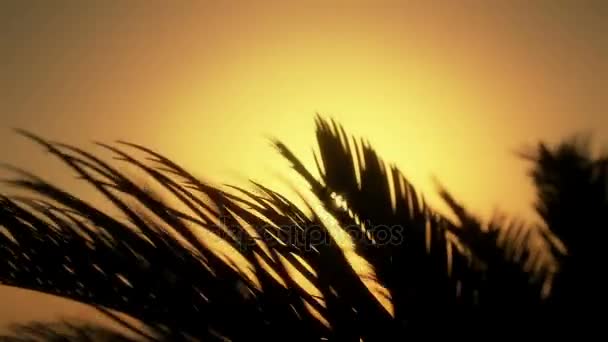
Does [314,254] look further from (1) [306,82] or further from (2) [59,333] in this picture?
(2) [59,333]

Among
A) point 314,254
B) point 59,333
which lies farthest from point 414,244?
point 59,333

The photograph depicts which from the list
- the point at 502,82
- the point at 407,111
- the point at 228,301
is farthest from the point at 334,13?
the point at 228,301

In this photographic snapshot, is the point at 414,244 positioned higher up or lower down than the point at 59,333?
lower down

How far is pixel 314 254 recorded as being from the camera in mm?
881

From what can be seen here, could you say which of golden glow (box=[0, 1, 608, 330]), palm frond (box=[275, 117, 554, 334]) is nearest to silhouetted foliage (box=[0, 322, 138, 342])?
golden glow (box=[0, 1, 608, 330])

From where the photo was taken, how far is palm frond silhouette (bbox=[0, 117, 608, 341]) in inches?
32.4

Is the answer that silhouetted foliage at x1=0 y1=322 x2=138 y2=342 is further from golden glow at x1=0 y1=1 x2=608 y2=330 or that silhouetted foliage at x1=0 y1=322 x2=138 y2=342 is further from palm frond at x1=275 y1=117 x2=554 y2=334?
palm frond at x1=275 y1=117 x2=554 y2=334

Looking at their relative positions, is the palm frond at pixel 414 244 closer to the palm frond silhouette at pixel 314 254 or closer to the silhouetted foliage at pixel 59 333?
the palm frond silhouette at pixel 314 254

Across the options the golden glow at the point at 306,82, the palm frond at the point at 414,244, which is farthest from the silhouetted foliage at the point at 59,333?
the palm frond at the point at 414,244

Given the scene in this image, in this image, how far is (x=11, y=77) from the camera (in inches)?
42.5

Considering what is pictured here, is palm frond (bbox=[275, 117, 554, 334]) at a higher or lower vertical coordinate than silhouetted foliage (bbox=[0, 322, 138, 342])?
lower

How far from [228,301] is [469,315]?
42 centimetres

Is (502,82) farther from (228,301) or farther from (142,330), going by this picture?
(142,330)

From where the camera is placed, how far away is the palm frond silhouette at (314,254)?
0.82 m
